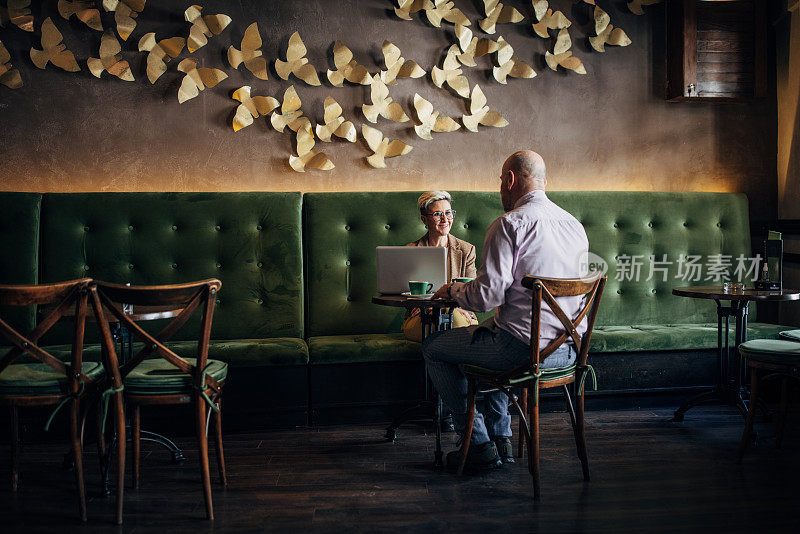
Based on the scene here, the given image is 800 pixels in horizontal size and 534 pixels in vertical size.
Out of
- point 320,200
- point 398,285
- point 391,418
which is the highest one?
point 320,200

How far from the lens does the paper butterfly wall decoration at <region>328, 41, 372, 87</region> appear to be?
3.74 meters

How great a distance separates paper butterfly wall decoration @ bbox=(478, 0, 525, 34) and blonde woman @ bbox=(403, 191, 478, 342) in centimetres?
120

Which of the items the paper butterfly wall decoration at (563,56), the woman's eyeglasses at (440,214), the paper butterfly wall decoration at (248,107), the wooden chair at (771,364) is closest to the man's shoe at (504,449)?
the wooden chair at (771,364)

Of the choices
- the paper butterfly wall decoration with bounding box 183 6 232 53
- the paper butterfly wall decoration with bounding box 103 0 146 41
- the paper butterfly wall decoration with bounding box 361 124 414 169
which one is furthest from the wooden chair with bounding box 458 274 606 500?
the paper butterfly wall decoration with bounding box 103 0 146 41

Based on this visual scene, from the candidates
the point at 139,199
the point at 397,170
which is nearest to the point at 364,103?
the point at 397,170

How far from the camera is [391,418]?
3244 mm

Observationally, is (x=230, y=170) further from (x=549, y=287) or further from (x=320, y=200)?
(x=549, y=287)

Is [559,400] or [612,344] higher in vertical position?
[612,344]

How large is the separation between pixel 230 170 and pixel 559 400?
216cm

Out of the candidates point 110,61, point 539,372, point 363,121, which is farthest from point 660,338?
point 110,61

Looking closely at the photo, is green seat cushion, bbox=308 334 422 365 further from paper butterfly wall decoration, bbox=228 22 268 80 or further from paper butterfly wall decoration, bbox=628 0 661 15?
paper butterfly wall decoration, bbox=628 0 661 15

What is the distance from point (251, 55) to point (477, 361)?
7.31 feet

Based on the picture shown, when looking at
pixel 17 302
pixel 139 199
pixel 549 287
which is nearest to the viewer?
pixel 17 302

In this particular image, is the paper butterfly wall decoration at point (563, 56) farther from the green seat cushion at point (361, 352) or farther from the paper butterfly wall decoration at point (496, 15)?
the green seat cushion at point (361, 352)
